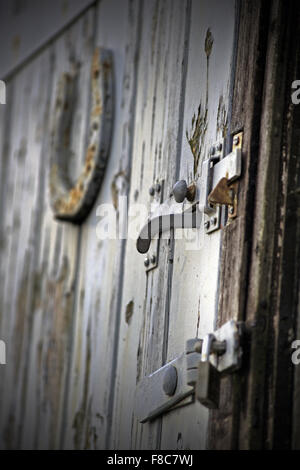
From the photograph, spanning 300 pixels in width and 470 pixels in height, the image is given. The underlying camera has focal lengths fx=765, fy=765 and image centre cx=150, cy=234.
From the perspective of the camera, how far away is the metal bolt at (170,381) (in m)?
1.32

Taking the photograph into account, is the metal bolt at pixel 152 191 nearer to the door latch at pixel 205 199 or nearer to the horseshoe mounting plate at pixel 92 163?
the door latch at pixel 205 199

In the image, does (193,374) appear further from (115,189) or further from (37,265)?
(37,265)

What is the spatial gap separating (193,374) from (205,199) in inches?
11.7

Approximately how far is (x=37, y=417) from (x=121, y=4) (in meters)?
1.17

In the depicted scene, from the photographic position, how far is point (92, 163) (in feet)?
6.56

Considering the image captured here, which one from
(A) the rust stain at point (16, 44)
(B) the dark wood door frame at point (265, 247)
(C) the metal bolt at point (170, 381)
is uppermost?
(A) the rust stain at point (16, 44)

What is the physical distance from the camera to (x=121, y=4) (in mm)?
2068

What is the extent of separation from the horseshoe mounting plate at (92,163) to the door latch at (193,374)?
2.28ft

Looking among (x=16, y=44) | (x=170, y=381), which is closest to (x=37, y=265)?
(x=16, y=44)

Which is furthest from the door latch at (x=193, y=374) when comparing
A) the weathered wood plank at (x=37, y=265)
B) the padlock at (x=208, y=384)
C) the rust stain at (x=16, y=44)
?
the rust stain at (x=16, y=44)

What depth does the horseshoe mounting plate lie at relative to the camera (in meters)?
1.99
